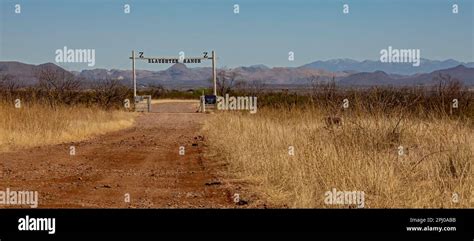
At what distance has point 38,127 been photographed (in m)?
15.8

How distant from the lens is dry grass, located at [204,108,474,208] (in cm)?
702

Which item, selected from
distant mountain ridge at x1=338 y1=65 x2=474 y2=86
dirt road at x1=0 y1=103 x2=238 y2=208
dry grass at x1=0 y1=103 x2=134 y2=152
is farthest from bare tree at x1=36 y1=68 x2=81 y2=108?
dirt road at x1=0 y1=103 x2=238 y2=208

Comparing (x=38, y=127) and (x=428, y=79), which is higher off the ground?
(x=428, y=79)

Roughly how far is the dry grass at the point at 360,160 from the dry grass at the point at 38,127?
4.23m

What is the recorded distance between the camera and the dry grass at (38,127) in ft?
46.3

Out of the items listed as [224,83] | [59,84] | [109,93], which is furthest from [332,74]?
[224,83]

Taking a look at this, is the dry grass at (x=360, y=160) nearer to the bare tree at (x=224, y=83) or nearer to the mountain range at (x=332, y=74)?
the mountain range at (x=332, y=74)

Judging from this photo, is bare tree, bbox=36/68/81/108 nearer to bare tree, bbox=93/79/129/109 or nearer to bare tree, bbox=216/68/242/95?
bare tree, bbox=93/79/129/109

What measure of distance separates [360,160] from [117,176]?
365 centimetres

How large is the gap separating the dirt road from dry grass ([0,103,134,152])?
490 millimetres

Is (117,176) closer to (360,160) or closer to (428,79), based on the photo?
(360,160)

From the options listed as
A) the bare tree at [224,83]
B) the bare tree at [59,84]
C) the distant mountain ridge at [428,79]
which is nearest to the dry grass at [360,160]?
the distant mountain ridge at [428,79]

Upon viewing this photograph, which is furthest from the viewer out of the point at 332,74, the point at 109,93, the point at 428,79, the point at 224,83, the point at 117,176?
the point at 224,83

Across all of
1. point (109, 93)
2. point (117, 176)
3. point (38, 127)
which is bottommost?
point (117, 176)
